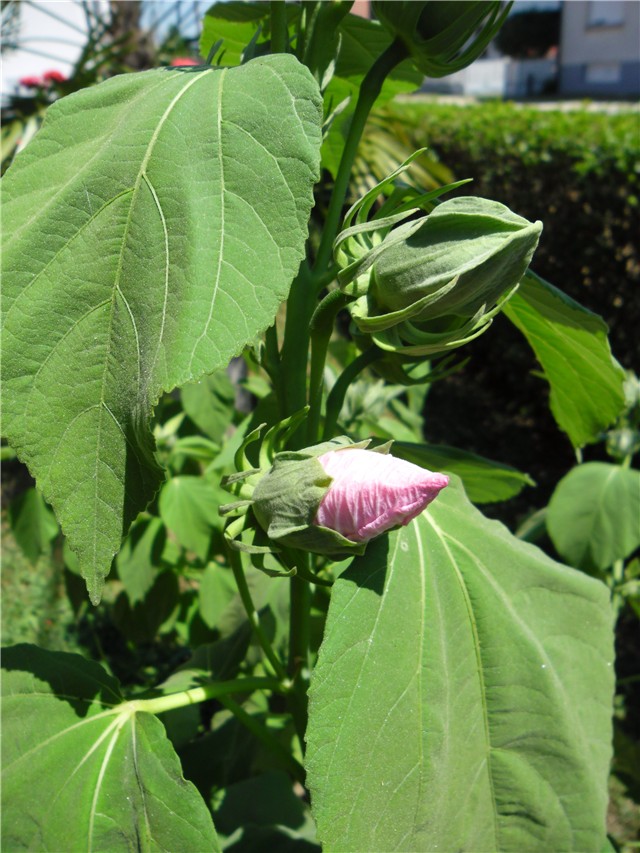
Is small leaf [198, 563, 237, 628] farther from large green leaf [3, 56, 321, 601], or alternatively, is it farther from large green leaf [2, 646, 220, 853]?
large green leaf [3, 56, 321, 601]

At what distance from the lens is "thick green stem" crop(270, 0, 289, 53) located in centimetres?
94

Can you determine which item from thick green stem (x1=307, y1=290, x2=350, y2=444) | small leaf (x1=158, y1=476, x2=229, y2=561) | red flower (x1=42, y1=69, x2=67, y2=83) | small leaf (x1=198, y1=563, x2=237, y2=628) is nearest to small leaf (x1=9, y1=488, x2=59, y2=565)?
small leaf (x1=158, y1=476, x2=229, y2=561)

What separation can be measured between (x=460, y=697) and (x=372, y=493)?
Answer: 1.02ft

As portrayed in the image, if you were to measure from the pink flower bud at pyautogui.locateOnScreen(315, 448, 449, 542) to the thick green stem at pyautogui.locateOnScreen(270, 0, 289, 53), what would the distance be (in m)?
0.49

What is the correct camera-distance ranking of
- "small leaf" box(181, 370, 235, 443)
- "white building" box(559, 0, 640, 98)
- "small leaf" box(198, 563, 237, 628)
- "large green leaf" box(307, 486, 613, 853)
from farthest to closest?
"white building" box(559, 0, 640, 98) < "small leaf" box(181, 370, 235, 443) < "small leaf" box(198, 563, 237, 628) < "large green leaf" box(307, 486, 613, 853)

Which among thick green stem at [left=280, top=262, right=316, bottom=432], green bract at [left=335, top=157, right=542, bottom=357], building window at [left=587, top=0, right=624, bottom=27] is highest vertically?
building window at [left=587, top=0, right=624, bottom=27]

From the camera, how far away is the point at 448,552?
1.01m

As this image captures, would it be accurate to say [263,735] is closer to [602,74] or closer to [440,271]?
[440,271]

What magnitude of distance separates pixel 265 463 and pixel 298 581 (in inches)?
8.2

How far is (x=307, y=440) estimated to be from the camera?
40.4 inches

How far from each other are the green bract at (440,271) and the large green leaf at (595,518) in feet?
4.58

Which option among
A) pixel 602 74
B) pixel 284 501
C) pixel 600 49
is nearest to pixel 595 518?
pixel 284 501

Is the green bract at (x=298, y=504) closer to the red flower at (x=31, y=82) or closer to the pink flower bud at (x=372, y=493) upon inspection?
the pink flower bud at (x=372, y=493)

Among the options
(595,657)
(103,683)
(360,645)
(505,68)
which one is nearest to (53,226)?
(360,645)
